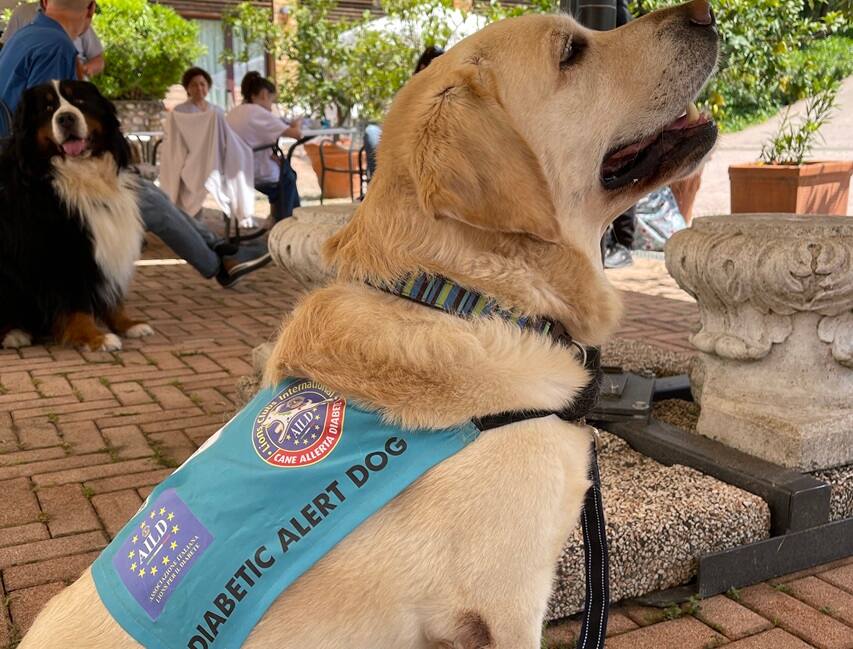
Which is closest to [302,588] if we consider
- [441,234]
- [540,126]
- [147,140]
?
[441,234]

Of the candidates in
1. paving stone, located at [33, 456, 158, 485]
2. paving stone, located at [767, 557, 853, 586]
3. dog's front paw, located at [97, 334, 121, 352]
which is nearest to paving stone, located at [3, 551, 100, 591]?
paving stone, located at [33, 456, 158, 485]

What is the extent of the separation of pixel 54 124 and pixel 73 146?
19 cm

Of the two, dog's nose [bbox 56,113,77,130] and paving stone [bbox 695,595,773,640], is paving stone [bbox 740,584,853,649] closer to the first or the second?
paving stone [bbox 695,595,773,640]

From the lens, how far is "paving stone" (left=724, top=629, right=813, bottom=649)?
252cm

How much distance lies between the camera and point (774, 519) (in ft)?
9.88

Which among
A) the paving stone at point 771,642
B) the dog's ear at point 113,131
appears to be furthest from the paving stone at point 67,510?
the dog's ear at point 113,131

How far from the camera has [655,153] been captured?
6.95 feet

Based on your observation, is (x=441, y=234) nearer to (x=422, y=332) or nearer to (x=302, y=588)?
(x=422, y=332)

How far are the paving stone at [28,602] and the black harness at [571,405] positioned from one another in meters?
1.62

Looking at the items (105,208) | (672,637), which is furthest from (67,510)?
(105,208)

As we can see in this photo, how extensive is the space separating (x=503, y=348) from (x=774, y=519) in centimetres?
175

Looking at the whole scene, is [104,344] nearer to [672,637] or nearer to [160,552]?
[672,637]

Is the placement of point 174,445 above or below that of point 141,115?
below

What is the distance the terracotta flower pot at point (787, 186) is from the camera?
804 centimetres
